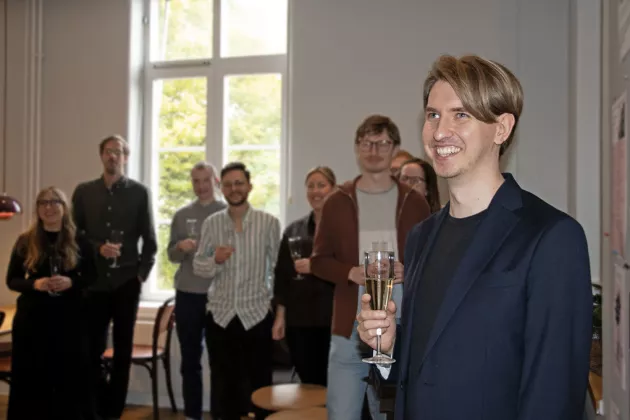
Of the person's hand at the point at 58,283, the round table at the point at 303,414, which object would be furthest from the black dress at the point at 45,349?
the round table at the point at 303,414

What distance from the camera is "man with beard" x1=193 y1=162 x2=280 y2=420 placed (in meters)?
4.29

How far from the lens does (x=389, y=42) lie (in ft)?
16.9

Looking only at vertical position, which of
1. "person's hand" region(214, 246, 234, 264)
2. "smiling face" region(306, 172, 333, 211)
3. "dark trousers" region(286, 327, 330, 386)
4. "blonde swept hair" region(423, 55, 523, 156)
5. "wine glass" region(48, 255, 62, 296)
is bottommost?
"dark trousers" region(286, 327, 330, 386)

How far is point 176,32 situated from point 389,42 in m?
2.04

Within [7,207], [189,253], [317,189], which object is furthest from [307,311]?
[7,207]

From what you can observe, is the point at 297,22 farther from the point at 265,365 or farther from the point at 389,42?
the point at 265,365

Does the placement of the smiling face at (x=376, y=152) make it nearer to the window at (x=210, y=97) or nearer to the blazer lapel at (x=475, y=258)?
the blazer lapel at (x=475, y=258)

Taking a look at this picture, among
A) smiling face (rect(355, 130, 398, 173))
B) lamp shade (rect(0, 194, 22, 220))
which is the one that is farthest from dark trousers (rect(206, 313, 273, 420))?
lamp shade (rect(0, 194, 22, 220))

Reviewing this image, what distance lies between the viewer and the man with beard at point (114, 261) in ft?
16.2

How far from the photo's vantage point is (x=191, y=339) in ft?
15.8

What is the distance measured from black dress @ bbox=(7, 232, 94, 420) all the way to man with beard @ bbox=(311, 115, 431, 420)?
83.6 inches

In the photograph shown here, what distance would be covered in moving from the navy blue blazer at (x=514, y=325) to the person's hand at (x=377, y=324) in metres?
0.13

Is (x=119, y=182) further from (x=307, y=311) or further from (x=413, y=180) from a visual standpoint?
(x=413, y=180)

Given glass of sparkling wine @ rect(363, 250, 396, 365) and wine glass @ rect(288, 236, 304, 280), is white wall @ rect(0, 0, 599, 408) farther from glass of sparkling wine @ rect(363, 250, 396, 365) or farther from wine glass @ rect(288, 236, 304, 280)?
glass of sparkling wine @ rect(363, 250, 396, 365)
